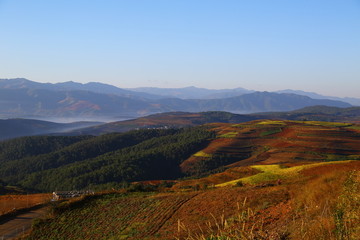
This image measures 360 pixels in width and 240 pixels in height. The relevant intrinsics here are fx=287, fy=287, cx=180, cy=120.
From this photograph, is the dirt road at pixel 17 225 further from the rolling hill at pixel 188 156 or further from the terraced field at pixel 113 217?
the rolling hill at pixel 188 156

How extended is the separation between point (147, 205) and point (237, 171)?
29.4 m

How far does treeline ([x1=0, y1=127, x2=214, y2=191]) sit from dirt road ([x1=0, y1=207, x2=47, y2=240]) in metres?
34.0

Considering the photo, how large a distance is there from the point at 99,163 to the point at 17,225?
6630 cm

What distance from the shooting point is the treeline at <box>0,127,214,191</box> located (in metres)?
77.0

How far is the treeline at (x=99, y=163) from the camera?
3031 inches

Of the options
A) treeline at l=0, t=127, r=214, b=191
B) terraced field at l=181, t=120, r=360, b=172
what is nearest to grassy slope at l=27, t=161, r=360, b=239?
treeline at l=0, t=127, r=214, b=191

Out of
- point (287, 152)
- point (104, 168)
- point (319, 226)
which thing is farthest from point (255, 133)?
point (319, 226)

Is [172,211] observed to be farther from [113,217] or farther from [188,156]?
[188,156]

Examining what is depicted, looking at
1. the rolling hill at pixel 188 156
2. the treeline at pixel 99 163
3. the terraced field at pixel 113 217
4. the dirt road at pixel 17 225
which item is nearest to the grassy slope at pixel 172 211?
the terraced field at pixel 113 217

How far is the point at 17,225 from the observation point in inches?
965

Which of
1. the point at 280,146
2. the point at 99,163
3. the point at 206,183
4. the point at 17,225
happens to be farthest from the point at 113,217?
the point at 280,146

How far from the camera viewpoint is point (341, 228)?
5.84 meters

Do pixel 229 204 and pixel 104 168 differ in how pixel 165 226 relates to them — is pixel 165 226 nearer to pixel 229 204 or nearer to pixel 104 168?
pixel 229 204

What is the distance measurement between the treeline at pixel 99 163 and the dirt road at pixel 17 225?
1340 inches
